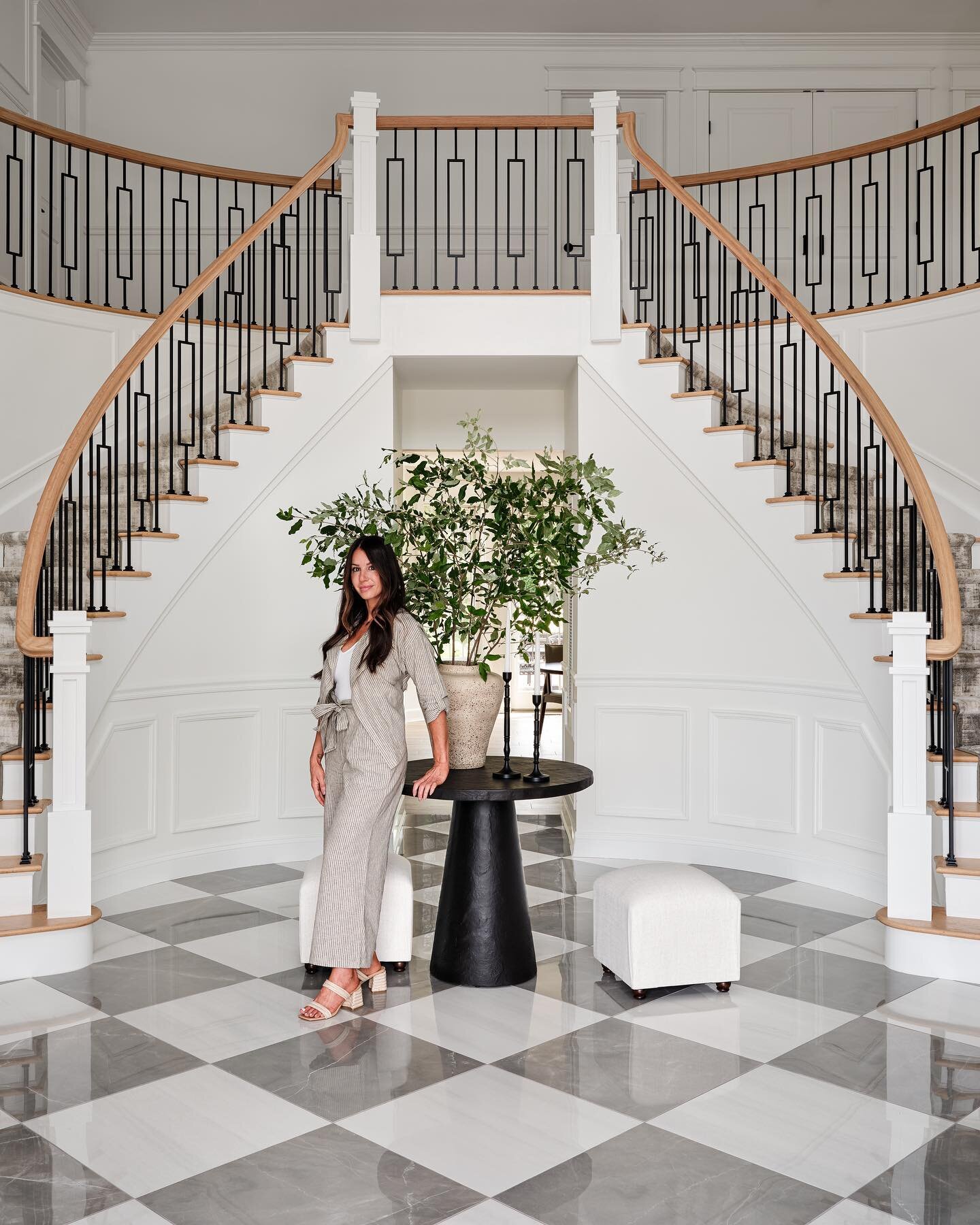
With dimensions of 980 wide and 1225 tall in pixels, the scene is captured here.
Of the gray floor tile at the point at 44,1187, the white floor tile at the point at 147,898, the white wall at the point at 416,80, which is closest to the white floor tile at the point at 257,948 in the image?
the white floor tile at the point at 147,898

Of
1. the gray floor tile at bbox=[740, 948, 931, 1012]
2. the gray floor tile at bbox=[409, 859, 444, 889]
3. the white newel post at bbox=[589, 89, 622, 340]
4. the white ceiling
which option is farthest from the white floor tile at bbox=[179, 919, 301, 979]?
the white ceiling

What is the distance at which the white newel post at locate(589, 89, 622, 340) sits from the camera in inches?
229

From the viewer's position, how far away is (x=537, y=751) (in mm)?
4027

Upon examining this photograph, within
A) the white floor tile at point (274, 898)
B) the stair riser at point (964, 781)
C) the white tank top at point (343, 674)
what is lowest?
the white floor tile at point (274, 898)

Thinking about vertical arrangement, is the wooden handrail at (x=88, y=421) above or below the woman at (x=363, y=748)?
above

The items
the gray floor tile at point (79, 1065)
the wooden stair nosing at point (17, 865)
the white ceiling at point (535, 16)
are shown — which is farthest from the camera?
the white ceiling at point (535, 16)

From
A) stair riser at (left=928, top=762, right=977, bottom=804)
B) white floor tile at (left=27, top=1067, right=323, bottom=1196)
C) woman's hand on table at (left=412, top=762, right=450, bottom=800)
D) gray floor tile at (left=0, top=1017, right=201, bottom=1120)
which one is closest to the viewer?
white floor tile at (left=27, top=1067, right=323, bottom=1196)

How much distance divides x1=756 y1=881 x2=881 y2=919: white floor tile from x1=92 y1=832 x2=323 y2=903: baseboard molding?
7.62 feet

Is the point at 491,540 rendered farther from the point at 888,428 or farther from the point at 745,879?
the point at 745,879

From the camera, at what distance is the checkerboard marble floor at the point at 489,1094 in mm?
2572

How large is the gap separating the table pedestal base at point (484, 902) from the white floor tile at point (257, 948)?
0.66 meters

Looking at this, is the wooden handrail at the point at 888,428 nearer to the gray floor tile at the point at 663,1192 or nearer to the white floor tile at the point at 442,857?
the gray floor tile at the point at 663,1192

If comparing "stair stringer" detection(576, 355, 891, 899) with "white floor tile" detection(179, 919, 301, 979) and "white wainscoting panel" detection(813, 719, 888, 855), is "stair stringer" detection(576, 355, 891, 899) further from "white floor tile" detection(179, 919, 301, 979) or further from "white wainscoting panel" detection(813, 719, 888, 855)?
"white floor tile" detection(179, 919, 301, 979)

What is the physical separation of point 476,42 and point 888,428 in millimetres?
5522
